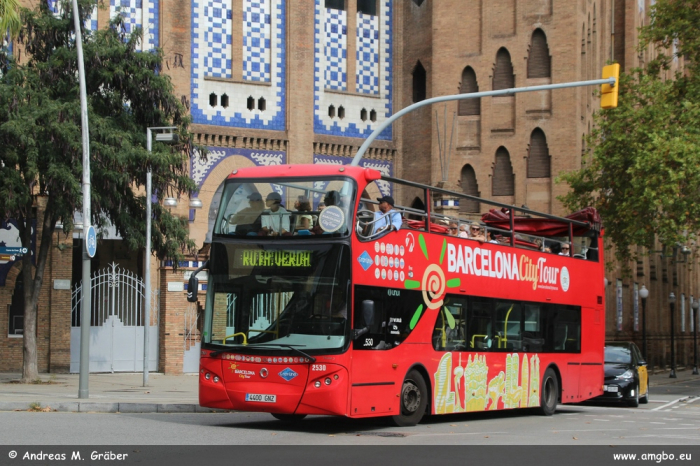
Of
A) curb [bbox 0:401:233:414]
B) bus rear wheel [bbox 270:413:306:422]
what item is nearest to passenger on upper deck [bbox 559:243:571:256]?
bus rear wheel [bbox 270:413:306:422]

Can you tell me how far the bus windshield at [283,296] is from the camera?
13477 mm

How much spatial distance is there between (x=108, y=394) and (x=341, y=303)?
27.8ft

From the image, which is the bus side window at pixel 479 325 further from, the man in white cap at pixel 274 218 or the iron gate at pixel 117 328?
the iron gate at pixel 117 328

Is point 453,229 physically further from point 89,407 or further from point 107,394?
point 107,394

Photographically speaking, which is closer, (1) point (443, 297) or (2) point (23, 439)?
(2) point (23, 439)

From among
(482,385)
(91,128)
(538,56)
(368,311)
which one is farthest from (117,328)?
(538,56)

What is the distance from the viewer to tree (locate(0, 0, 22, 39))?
21181 millimetres

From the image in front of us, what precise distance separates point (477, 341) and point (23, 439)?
25.5 feet

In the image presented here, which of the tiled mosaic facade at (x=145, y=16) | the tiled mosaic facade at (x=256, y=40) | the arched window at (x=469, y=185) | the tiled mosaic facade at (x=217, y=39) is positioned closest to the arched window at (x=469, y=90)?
the arched window at (x=469, y=185)

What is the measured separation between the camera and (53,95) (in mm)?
23750

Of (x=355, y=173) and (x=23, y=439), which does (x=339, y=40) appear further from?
(x=23, y=439)

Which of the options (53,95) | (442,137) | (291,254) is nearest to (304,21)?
(442,137)

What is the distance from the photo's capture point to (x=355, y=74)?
135 ft

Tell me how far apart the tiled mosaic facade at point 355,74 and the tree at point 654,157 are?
1080cm
